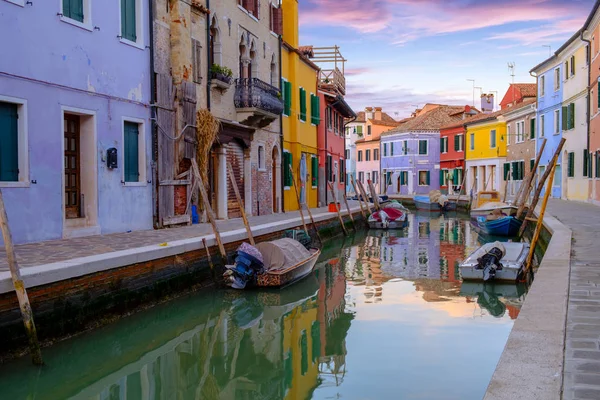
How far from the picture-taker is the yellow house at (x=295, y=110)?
79.3 ft

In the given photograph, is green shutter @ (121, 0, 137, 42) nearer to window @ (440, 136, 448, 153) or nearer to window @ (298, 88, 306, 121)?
window @ (298, 88, 306, 121)

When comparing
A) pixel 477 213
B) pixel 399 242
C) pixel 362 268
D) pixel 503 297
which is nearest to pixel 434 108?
pixel 477 213

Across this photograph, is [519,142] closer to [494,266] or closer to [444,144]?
[444,144]

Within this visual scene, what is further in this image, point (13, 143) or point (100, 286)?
point (13, 143)

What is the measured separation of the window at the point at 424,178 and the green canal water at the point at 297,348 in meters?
40.1

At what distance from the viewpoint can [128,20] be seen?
44.2ft

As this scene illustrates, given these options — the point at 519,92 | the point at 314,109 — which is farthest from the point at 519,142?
the point at 314,109

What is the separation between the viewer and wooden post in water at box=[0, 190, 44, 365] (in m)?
6.57

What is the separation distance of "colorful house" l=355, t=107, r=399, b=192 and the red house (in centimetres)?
1421

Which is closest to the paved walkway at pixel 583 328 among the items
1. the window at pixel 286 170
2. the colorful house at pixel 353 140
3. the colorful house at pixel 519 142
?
the window at pixel 286 170

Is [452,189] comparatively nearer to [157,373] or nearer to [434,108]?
[434,108]

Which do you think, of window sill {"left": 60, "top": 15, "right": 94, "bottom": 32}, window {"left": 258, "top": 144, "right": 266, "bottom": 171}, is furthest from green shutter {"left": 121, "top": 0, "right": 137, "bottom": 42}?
window {"left": 258, "top": 144, "right": 266, "bottom": 171}

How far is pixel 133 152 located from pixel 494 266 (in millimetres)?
7684

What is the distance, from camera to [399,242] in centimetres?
2153
